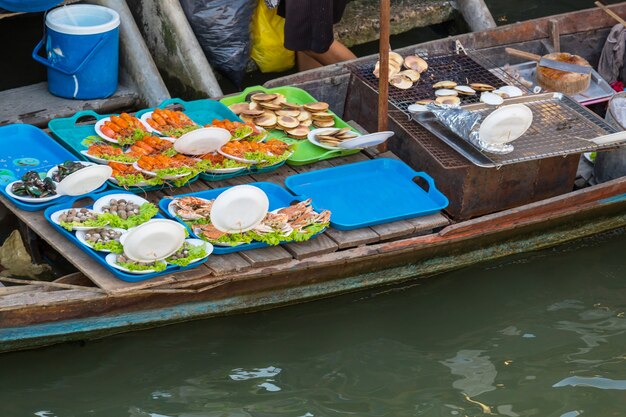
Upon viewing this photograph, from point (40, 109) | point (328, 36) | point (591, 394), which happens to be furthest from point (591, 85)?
point (40, 109)

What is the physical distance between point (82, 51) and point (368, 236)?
8.57 ft

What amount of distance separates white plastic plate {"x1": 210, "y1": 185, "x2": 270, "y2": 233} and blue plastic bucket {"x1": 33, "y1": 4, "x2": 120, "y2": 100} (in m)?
2.29

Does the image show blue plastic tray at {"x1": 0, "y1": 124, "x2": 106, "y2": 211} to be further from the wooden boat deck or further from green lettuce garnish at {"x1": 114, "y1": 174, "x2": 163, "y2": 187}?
the wooden boat deck

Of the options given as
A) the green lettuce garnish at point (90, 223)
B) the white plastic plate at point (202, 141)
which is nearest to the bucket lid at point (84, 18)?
the white plastic plate at point (202, 141)

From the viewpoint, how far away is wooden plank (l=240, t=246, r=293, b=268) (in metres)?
5.70

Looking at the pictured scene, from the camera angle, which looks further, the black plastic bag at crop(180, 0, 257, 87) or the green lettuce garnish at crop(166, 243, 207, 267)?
the black plastic bag at crop(180, 0, 257, 87)

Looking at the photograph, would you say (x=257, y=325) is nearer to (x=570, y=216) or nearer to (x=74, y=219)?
(x=74, y=219)

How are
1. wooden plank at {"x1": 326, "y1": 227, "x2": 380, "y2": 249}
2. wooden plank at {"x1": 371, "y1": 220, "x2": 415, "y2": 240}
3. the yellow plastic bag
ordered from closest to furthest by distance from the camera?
1. wooden plank at {"x1": 326, "y1": 227, "x2": 380, "y2": 249}
2. wooden plank at {"x1": 371, "y1": 220, "x2": 415, "y2": 240}
3. the yellow plastic bag

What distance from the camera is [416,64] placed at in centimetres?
741

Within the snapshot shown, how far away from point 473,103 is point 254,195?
208 centimetres

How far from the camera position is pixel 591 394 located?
19.2 feet

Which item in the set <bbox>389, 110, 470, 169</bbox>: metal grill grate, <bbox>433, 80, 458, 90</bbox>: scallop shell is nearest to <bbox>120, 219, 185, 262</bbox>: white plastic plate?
<bbox>389, 110, 470, 169</bbox>: metal grill grate

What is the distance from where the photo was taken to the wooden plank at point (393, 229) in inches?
239

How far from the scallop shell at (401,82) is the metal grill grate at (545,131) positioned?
404 millimetres
